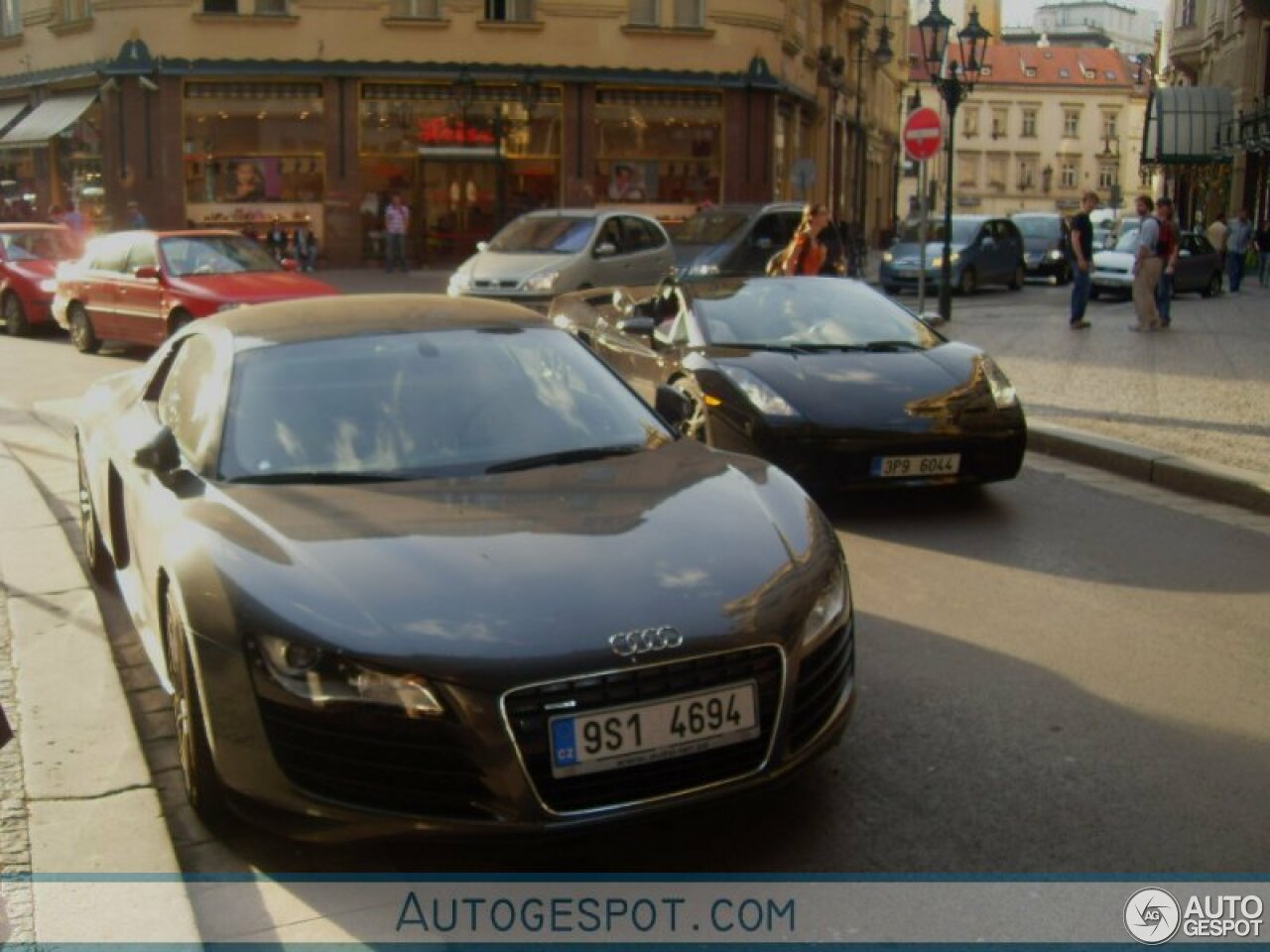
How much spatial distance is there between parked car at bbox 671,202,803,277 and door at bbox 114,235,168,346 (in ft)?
26.1

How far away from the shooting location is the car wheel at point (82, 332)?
1775 cm

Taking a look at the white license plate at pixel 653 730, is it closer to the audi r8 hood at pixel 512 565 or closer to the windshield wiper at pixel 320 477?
the audi r8 hood at pixel 512 565

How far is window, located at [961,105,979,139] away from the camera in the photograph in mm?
113062

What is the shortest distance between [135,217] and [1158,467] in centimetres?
2728

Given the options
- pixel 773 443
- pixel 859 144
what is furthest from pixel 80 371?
pixel 859 144

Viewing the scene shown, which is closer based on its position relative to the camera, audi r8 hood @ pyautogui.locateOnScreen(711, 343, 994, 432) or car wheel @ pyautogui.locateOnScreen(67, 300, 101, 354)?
audi r8 hood @ pyautogui.locateOnScreen(711, 343, 994, 432)

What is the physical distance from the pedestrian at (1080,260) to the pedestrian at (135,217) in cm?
2039

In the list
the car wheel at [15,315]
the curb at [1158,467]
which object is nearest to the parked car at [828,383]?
the curb at [1158,467]

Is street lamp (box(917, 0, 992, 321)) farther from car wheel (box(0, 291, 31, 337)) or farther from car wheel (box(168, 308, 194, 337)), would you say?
car wheel (box(0, 291, 31, 337))

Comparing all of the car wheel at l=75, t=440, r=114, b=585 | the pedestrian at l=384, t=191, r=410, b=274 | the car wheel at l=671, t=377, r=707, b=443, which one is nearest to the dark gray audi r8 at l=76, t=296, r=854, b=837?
the car wheel at l=75, t=440, r=114, b=585

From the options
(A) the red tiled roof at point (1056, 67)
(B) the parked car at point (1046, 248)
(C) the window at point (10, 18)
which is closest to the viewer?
(B) the parked car at point (1046, 248)

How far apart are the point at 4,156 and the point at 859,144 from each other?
75.7 feet

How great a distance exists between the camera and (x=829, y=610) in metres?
4.09

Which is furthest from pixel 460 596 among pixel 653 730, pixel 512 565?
pixel 653 730
